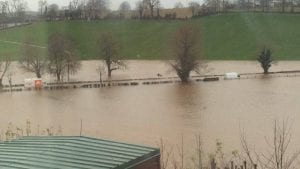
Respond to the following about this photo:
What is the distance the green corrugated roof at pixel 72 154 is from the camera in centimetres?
383

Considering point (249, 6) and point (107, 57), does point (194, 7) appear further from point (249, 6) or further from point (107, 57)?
point (107, 57)

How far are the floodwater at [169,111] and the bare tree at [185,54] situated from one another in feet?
7.21

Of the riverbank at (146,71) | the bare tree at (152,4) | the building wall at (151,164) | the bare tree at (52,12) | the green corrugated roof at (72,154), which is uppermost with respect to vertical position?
the bare tree at (152,4)

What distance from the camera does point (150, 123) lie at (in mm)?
12664

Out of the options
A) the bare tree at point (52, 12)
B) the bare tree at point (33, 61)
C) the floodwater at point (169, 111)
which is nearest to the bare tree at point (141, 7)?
the bare tree at point (52, 12)

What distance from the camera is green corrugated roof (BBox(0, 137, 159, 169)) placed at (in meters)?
3.83

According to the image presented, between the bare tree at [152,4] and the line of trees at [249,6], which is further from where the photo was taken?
the bare tree at [152,4]

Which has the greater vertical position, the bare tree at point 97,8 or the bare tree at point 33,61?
the bare tree at point 97,8

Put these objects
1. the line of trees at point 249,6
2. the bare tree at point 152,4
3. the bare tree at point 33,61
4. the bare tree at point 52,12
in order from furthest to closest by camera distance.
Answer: the bare tree at point 152,4 → the line of trees at point 249,6 → the bare tree at point 52,12 → the bare tree at point 33,61

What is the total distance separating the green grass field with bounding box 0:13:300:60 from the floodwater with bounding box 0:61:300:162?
13.5m

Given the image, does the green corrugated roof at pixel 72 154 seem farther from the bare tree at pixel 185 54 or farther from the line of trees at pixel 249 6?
the line of trees at pixel 249 6

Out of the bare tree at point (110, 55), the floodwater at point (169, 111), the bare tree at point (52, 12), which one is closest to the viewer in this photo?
the floodwater at point (169, 111)

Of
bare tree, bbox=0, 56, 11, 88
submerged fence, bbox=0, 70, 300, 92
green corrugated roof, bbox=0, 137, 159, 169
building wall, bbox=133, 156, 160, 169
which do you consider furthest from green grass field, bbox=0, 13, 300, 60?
building wall, bbox=133, 156, 160, 169

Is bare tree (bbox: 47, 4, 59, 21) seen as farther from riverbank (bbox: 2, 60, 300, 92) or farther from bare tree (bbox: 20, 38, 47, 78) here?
Result: bare tree (bbox: 20, 38, 47, 78)
